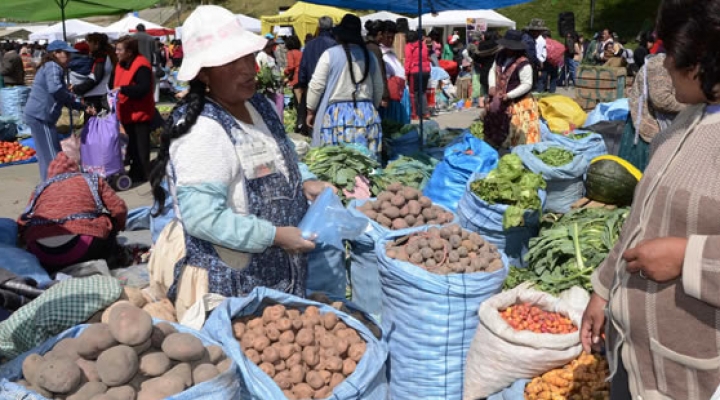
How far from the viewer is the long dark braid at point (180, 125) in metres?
2.16

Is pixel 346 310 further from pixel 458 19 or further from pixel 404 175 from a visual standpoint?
pixel 458 19

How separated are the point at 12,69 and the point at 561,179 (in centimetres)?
1248

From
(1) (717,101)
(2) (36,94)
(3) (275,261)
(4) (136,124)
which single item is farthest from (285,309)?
(2) (36,94)

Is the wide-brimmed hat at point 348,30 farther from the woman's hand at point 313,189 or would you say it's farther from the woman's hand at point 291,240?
the woman's hand at point 291,240

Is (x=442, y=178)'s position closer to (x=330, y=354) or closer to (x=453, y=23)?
(x=330, y=354)

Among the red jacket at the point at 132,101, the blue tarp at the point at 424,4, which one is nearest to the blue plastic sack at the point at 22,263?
the red jacket at the point at 132,101

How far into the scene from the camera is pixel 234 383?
2.03 meters

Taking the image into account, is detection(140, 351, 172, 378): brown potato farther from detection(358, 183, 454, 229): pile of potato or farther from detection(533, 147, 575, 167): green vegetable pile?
detection(533, 147, 575, 167): green vegetable pile

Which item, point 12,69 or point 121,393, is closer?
point 121,393

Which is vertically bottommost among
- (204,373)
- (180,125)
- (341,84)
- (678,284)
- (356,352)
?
(356,352)

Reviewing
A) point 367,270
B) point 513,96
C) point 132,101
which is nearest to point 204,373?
point 367,270

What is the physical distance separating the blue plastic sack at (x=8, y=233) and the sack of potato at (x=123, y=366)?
85.1 inches

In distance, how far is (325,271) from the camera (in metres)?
3.39

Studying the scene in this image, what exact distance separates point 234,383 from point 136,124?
572 cm
